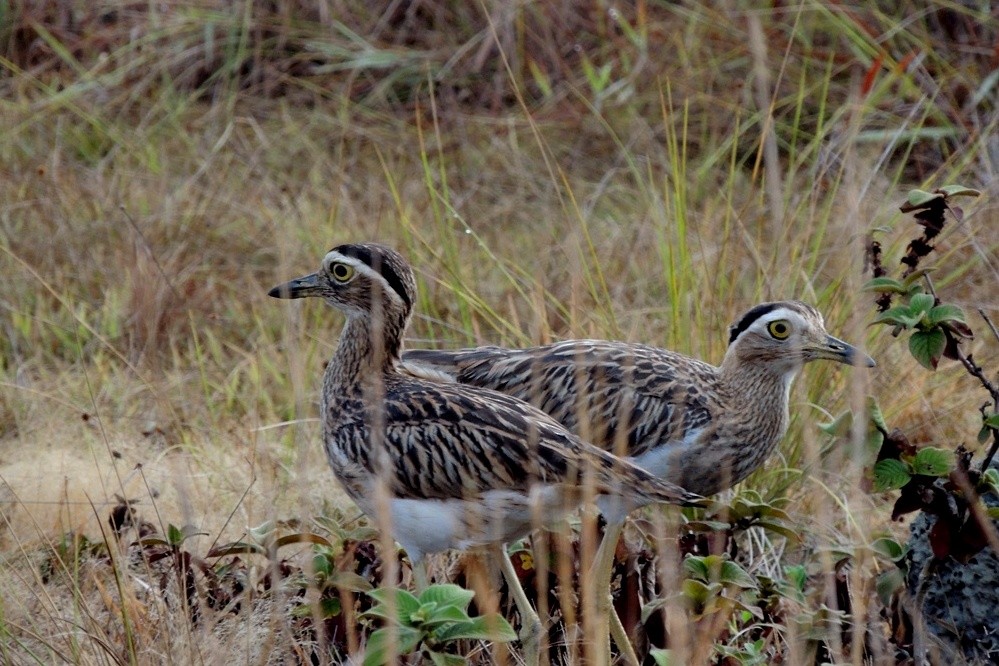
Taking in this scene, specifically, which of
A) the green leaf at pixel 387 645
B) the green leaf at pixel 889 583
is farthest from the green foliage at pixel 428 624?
the green leaf at pixel 889 583

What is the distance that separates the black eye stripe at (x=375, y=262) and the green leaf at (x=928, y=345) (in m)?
1.44

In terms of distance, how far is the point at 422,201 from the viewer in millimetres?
7113

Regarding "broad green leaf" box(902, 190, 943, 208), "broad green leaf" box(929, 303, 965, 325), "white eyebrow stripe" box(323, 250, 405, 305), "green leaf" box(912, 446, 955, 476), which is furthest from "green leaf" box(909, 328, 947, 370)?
"white eyebrow stripe" box(323, 250, 405, 305)

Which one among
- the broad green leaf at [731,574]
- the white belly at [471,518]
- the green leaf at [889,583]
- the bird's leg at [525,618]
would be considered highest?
the white belly at [471,518]

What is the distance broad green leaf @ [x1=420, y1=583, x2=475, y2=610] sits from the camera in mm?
2756

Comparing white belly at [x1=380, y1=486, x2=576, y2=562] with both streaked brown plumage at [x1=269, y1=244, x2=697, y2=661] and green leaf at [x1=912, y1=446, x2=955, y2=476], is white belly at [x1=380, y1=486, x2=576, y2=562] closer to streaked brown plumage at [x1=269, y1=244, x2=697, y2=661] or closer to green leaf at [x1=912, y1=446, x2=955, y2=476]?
streaked brown plumage at [x1=269, y1=244, x2=697, y2=661]

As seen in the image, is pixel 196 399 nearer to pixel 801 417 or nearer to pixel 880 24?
pixel 801 417

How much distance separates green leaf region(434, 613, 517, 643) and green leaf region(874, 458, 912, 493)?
3.46 ft

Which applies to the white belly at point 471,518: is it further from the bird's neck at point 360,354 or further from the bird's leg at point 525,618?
the bird's neck at point 360,354

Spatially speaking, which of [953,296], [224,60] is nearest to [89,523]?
[953,296]

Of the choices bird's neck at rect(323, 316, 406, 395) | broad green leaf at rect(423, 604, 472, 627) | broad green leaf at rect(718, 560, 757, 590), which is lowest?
broad green leaf at rect(718, 560, 757, 590)

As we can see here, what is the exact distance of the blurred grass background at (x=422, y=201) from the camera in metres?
4.75

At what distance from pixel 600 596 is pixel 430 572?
0.71 metres

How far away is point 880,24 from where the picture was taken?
7.69m
